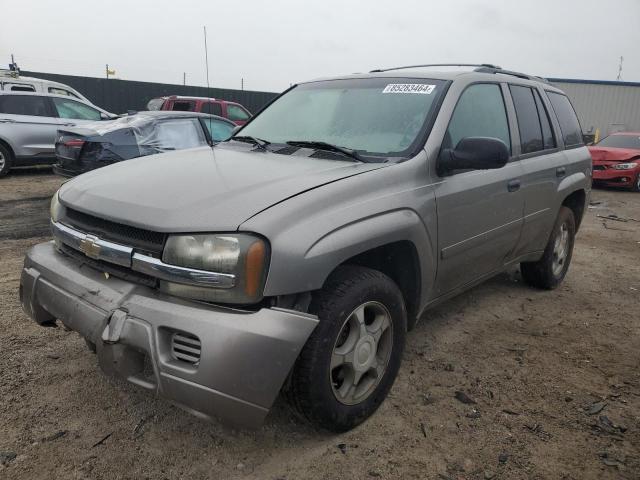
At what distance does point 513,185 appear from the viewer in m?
3.55

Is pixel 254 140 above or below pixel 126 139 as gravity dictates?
above

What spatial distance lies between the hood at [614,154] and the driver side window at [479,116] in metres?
9.94

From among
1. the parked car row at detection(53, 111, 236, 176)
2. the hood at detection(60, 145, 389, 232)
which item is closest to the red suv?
the parked car row at detection(53, 111, 236, 176)

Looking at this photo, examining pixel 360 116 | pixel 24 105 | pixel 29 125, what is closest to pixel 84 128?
pixel 29 125

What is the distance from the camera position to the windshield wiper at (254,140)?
3264mm

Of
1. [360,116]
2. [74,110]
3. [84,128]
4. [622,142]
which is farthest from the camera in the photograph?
[622,142]

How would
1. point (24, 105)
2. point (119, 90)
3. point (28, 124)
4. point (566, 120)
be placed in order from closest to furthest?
1. point (566, 120)
2. point (28, 124)
3. point (24, 105)
4. point (119, 90)

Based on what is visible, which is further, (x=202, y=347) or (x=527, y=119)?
(x=527, y=119)

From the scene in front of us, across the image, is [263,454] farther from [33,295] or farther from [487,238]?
[487,238]

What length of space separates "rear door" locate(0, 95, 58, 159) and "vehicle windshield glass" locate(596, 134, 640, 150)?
1240 cm

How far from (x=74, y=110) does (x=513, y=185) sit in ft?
32.3

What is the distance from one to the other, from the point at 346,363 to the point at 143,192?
1211 millimetres

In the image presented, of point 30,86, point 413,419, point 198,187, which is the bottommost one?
point 413,419

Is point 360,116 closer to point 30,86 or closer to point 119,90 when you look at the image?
point 30,86
